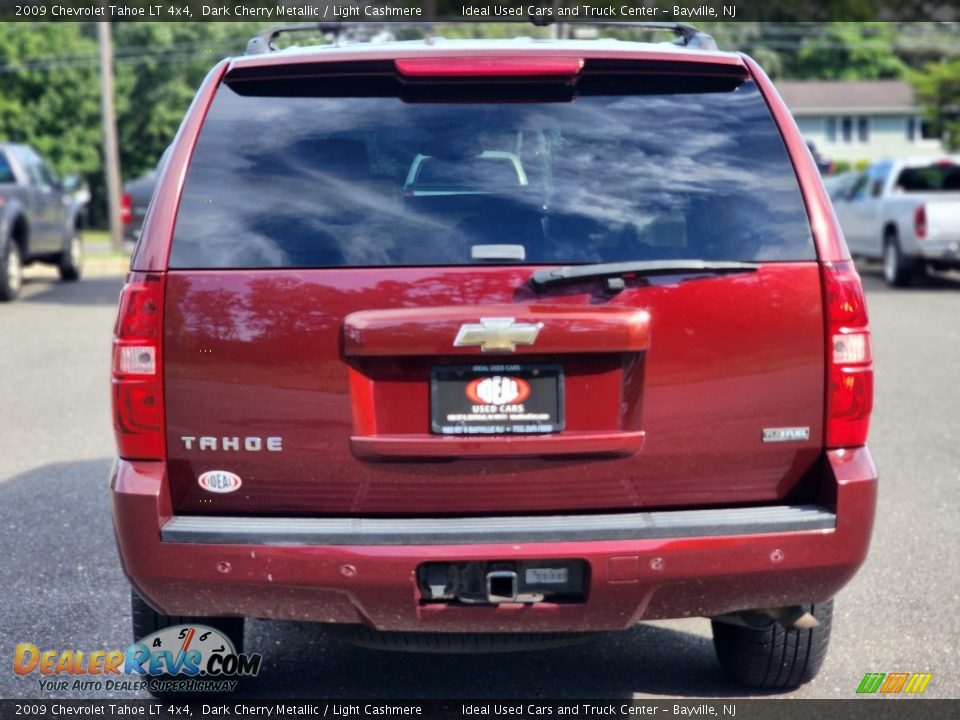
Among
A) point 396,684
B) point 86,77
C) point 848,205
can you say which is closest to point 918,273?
point 848,205

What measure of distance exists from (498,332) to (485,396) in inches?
7.3

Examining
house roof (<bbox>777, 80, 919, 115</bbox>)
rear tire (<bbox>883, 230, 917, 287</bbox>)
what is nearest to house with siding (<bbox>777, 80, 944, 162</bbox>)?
house roof (<bbox>777, 80, 919, 115</bbox>)

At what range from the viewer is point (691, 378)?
12.6 ft

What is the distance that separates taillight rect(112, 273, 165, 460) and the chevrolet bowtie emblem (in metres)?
0.82

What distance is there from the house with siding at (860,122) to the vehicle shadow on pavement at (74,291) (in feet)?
207

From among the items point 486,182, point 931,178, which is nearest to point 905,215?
point 931,178

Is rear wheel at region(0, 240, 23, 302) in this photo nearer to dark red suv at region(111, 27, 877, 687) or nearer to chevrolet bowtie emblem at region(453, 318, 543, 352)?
dark red suv at region(111, 27, 877, 687)

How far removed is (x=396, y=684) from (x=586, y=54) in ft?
7.11

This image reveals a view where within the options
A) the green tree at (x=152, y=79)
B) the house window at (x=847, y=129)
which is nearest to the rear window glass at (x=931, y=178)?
the green tree at (x=152, y=79)

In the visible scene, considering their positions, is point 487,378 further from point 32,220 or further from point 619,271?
point 32,220

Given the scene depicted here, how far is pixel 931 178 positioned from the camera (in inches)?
864

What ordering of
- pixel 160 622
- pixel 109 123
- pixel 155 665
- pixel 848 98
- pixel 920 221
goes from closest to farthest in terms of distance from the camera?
1. pixel 160 622
2. pixel 155 665
3. pixel 920 221
4. pixel 109 123
5. pixel 848 98

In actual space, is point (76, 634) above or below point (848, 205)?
above

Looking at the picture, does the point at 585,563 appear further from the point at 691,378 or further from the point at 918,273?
the point at 918,273
